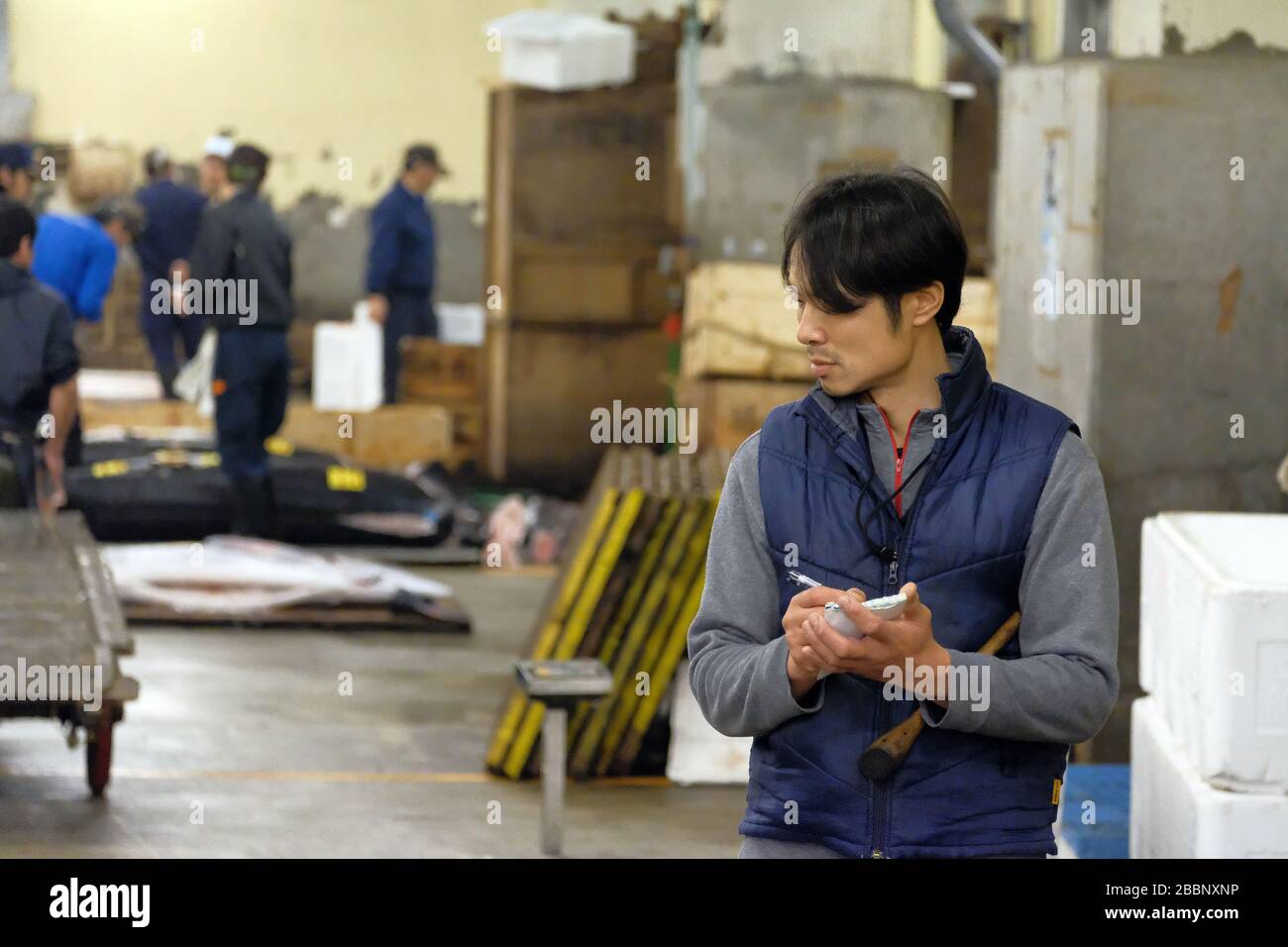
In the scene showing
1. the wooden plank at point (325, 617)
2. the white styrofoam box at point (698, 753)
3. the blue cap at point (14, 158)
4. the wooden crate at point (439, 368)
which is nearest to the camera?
the white styrofoam box at point (698, 753)

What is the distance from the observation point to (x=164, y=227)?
1611 cm

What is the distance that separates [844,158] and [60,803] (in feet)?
19.2

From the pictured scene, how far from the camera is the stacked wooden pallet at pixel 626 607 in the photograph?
6.79 meters

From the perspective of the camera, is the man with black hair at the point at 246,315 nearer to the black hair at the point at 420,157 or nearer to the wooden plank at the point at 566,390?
the wooden plank at the point at 566,390

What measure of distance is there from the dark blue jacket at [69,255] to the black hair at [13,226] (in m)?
3.01

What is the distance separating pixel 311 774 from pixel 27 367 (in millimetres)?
2373

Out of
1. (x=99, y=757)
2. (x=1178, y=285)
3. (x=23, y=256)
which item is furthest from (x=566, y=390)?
(x=1178, y=285)

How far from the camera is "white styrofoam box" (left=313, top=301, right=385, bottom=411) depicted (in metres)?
14.8

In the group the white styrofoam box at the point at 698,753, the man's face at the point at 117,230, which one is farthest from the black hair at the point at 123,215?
the white styrofoam box at the point at 698,753

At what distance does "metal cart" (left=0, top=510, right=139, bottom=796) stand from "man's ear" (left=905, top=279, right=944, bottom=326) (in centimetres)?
406

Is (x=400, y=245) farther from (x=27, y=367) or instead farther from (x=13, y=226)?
(x=27, y=367)

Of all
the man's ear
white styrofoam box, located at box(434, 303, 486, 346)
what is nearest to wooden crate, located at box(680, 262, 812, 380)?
white styrofoam box, located at box(434, 303, 486, 346)
